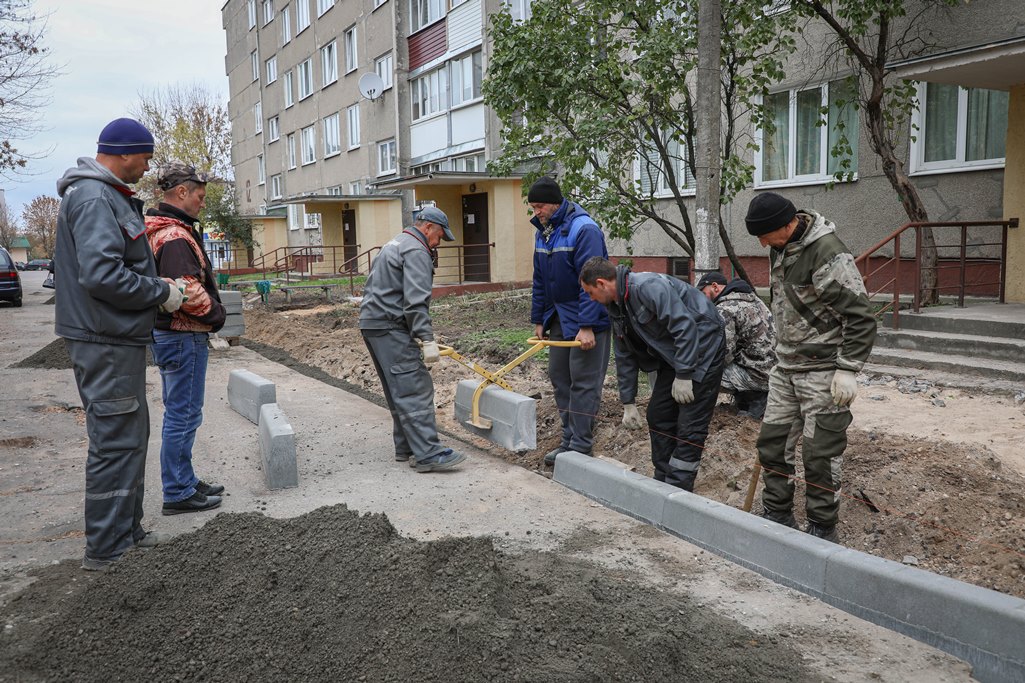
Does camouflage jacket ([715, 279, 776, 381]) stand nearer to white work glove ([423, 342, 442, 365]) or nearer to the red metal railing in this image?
white work glove ([423, 342, 442, 365])

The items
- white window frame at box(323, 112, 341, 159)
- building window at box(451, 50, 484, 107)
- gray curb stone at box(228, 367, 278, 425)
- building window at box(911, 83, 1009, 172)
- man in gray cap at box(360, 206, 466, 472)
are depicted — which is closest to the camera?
man in gray cap at box(360, 206, 466, 472)

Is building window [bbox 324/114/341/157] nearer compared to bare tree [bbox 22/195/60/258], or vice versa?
building window [bbox 324/114/341/157]

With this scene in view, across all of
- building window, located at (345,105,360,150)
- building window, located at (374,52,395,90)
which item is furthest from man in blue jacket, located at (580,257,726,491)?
building window, located at (345,105,360,150)

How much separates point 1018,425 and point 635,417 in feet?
9.79

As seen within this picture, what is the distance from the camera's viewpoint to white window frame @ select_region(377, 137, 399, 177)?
2902 cm

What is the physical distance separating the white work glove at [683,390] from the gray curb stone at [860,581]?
56cm

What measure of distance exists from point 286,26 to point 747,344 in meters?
38.0

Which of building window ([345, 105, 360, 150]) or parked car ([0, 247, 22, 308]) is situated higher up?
building window ([345, 105, 360, 150])

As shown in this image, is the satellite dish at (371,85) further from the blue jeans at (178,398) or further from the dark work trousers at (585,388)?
the blue jeans at (178,398)

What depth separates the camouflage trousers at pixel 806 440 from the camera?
160 inches

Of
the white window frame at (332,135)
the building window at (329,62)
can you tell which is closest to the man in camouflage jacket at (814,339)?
the white window frame at (332,135)

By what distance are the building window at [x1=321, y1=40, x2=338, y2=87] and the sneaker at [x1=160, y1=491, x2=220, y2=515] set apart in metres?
31.1

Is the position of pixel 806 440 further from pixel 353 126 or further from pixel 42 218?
pixel 42 218

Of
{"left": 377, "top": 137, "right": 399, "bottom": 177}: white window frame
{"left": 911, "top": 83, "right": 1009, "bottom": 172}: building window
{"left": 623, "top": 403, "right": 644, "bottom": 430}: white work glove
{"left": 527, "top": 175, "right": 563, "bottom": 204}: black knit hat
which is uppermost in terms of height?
{"left": 377, "top": 137, "right": 399, "bottom": 177}: white window frame
